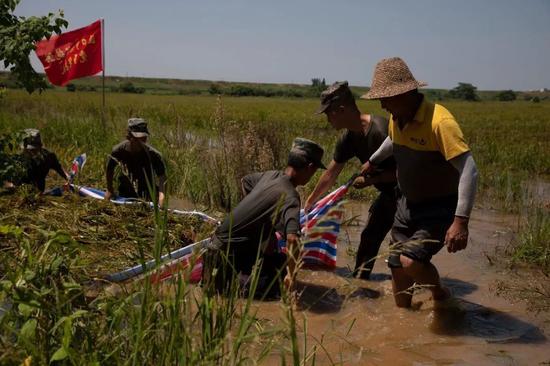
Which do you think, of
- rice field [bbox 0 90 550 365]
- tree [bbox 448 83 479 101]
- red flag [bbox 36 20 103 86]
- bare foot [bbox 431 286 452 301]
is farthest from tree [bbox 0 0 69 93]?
tree [bbox 448 83 479 101]

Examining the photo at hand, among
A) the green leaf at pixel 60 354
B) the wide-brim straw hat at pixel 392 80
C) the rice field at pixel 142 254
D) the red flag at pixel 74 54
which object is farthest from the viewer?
the red flag at pixel 74 54

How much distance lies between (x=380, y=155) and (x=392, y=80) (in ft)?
2.61

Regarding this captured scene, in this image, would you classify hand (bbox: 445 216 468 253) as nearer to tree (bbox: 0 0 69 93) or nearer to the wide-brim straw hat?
the wide-brim straw hat

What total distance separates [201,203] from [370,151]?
2408mm

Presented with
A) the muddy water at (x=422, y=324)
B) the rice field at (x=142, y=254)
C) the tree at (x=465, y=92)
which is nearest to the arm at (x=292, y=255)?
the rice field at (x=142, y=254)

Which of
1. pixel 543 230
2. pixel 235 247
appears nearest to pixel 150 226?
pixel 235 247

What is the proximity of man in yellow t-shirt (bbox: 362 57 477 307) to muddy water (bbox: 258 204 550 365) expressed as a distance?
1.12 ft

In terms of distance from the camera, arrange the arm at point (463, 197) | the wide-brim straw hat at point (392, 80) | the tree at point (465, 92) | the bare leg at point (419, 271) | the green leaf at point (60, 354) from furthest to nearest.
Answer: the tree at point (465, 92) < the bare leg at point (419, 271) < the wide-brim straw hat at point (392, 80) < the arm at point (463, 197) < the green leaf at point (60, 354)

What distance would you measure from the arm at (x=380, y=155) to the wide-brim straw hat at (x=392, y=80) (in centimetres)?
60

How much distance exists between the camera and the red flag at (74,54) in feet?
26.5

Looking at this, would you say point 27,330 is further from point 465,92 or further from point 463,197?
point 465,92

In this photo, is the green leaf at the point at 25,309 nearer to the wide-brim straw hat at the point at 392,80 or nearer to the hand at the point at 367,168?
the wide-brim straw hat at the point at 392,80

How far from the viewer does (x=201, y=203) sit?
5863 mm

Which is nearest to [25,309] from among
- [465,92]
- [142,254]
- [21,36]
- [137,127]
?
[142,254]
